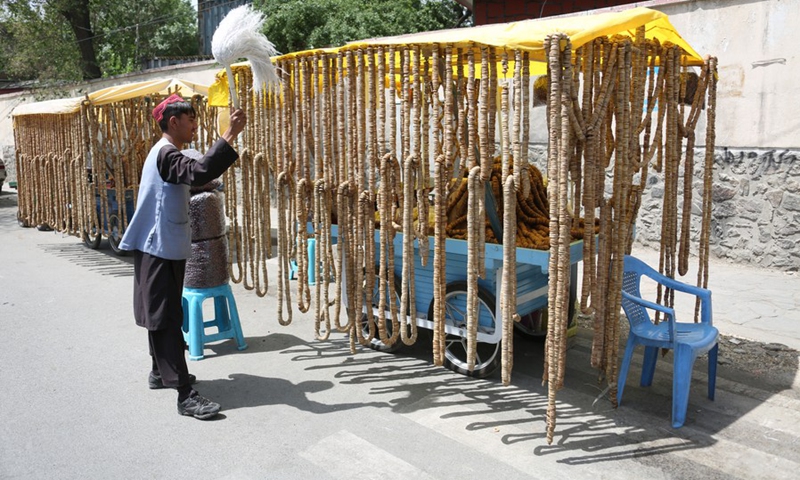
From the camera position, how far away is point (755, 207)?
7539mm

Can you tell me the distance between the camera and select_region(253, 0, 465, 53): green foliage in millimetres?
14094

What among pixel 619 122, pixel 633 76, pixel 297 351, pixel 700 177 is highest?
pixel 633 76

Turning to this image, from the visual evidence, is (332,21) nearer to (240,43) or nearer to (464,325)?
(240,43)

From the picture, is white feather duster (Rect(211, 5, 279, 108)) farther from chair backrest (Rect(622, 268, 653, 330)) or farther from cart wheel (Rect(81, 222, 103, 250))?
cart wheel (Rect(81, 222, 103, 250))

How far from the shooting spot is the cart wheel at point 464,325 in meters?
4.61

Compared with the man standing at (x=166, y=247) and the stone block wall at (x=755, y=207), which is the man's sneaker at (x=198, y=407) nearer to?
the man standing at (x=166, y=247)

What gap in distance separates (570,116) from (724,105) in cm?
518

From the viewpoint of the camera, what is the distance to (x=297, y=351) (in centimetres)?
541

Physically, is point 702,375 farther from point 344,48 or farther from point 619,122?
point 344,48

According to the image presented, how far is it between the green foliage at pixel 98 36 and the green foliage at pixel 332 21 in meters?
9.99

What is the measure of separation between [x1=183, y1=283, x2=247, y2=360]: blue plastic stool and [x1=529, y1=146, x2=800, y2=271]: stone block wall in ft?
17.6

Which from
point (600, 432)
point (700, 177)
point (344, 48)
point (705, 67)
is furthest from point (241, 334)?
point (700, 177)

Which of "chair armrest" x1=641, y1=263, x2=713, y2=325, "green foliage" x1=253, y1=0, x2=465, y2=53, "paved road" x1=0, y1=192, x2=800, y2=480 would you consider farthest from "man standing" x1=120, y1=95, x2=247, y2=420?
"green foliage" x1=253, y1=0, x2=465, y2=53

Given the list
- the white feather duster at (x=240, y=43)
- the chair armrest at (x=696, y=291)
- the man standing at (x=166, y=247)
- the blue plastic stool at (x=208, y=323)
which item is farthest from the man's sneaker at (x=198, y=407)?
the chair armrest at (x=696, y=291)
